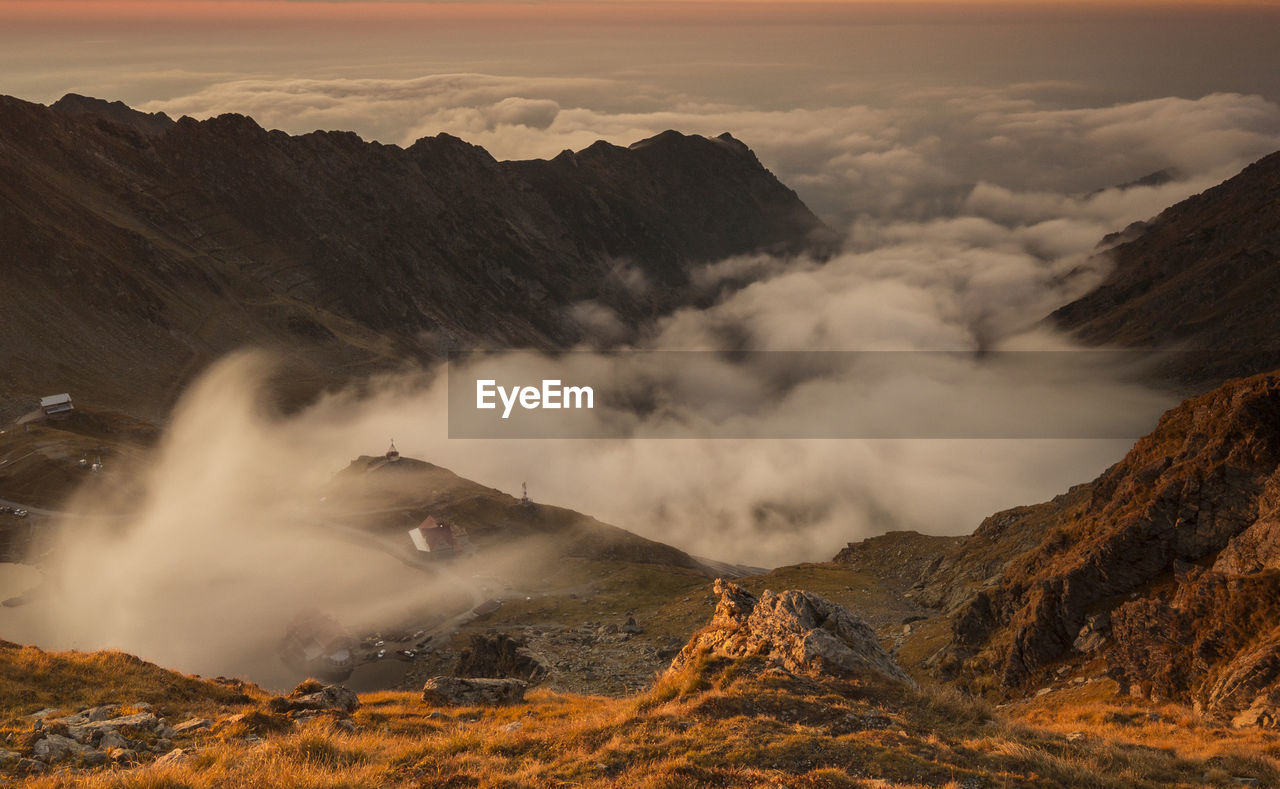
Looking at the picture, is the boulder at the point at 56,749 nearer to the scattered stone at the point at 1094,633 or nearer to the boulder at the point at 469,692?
the boulder at the point at 469,692

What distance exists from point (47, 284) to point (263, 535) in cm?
10992

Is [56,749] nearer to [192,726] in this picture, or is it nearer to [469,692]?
[192,726]

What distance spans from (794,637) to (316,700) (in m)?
14.9

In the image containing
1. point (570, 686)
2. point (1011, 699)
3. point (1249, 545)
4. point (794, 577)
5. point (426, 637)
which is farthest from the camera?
point (794, 577)

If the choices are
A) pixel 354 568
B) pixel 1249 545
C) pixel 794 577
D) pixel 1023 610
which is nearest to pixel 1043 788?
pixel 1249 545

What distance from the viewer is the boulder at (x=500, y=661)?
2389 inches

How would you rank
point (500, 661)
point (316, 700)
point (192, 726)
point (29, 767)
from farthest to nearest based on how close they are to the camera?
point (500, 661)
point (316, 700)
point (192, 726)
point (29, 767)

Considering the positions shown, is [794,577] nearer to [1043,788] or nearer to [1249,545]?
[1249,545]

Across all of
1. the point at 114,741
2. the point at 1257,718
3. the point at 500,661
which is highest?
the point at 114,741

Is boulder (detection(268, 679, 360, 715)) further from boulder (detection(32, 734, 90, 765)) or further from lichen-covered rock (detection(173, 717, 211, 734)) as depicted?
boulder (detection(32, 734, 90, 765))

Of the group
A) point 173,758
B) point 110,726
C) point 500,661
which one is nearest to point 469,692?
point 110,726

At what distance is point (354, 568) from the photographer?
95.9 meters

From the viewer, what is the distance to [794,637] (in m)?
23.7

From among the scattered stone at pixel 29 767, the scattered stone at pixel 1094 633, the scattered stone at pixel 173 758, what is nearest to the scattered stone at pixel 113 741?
the scattered stone at pixel 29 767
